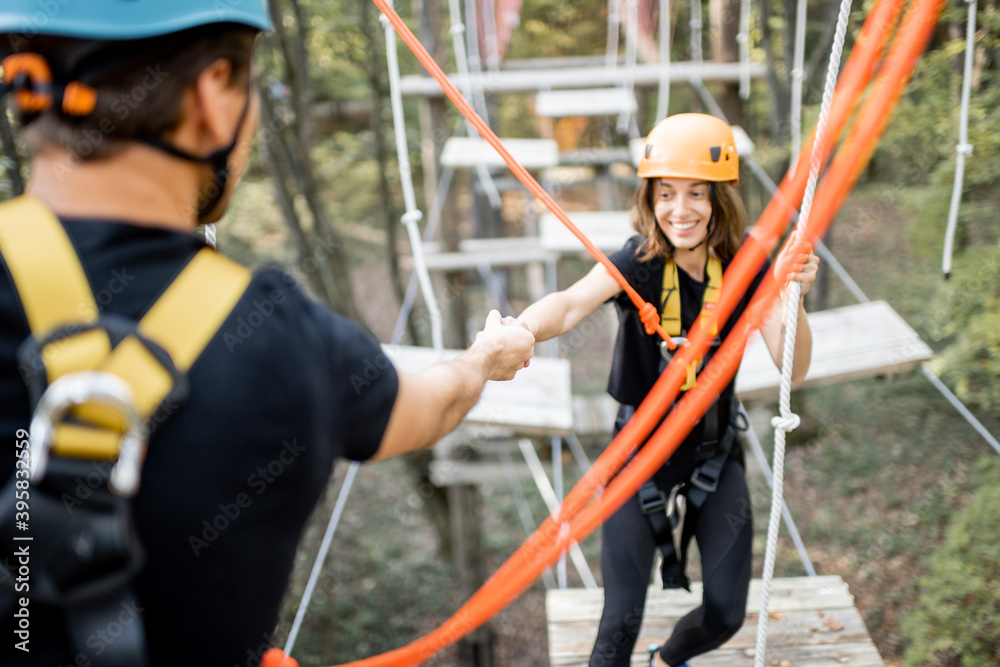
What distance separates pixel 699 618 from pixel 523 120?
466 inches

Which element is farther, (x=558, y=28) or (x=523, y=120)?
(x=523, y=120)

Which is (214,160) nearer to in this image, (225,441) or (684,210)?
(225,441)

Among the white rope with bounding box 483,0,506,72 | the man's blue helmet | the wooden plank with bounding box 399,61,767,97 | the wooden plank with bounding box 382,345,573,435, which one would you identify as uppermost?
the man's blue helmet

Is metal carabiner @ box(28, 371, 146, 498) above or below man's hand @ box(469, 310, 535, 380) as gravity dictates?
above

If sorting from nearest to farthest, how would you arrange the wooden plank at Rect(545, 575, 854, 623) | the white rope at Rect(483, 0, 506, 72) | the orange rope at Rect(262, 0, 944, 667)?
the orange rope at Rect(262, 0, 944, 667), the wooden plank at Rect(545, 575, 854, 623), the white rope at Rect(483, 0, 506, 72)

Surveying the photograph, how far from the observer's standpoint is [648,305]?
Result: 1788 mm

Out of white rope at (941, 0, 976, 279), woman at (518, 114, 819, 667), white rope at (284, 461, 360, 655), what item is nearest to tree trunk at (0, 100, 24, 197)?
white rope at (284, 461, 360, 655)

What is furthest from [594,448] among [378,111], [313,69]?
[313,69]

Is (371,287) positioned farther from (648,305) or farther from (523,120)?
(648,305)

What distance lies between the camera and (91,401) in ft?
2.24

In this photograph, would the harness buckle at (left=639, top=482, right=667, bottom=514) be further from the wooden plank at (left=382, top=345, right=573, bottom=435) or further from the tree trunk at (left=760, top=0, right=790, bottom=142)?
the tree trunk at (left=760, top=0, right=790, bottom=142)

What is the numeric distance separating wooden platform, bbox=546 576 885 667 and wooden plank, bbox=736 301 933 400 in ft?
2.86

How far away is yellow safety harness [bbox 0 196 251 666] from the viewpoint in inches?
26.8

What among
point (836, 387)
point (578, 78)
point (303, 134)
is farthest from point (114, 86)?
point (836, 387)
